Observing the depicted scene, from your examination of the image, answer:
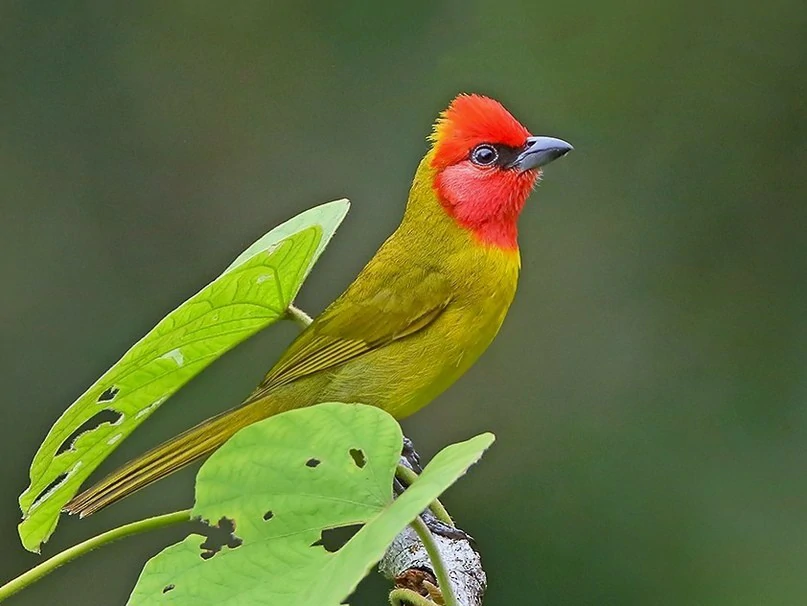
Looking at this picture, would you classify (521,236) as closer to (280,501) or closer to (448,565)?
(448,565)

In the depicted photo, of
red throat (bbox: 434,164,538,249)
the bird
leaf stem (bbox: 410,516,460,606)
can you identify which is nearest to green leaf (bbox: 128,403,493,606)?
leaf stem (bbox: 410,516,460,606)

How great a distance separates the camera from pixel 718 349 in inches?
231

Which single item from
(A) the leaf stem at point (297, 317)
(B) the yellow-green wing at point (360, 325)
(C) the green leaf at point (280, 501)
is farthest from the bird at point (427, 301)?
(C) the green leaf at point (280, 501)

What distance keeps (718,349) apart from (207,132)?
2.73 meters

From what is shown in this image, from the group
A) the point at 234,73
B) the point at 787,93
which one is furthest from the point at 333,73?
the point at 787,93

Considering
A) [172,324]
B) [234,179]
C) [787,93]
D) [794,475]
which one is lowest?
[794,475]

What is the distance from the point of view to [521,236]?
19.9 ft

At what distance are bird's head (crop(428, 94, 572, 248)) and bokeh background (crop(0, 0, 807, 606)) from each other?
2148mm

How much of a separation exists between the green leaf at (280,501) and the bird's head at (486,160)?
5.49 ft

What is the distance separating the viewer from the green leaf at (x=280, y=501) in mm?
1592

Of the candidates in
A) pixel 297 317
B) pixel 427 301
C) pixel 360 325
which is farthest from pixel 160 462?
pixel 427 301

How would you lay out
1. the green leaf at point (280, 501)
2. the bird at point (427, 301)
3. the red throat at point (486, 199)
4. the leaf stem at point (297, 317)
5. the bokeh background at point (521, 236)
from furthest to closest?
the bokeh background at point (521, 236) → the red throat at point (486, 199) → the bird at point (427, 301) → the leaf stem at point (297, 317) → the green leaf at point (280, 501)

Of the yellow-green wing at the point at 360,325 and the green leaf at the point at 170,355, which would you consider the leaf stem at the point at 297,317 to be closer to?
the green leaf at the point at 170,355

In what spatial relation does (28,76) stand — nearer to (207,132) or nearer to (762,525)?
(207,132)
